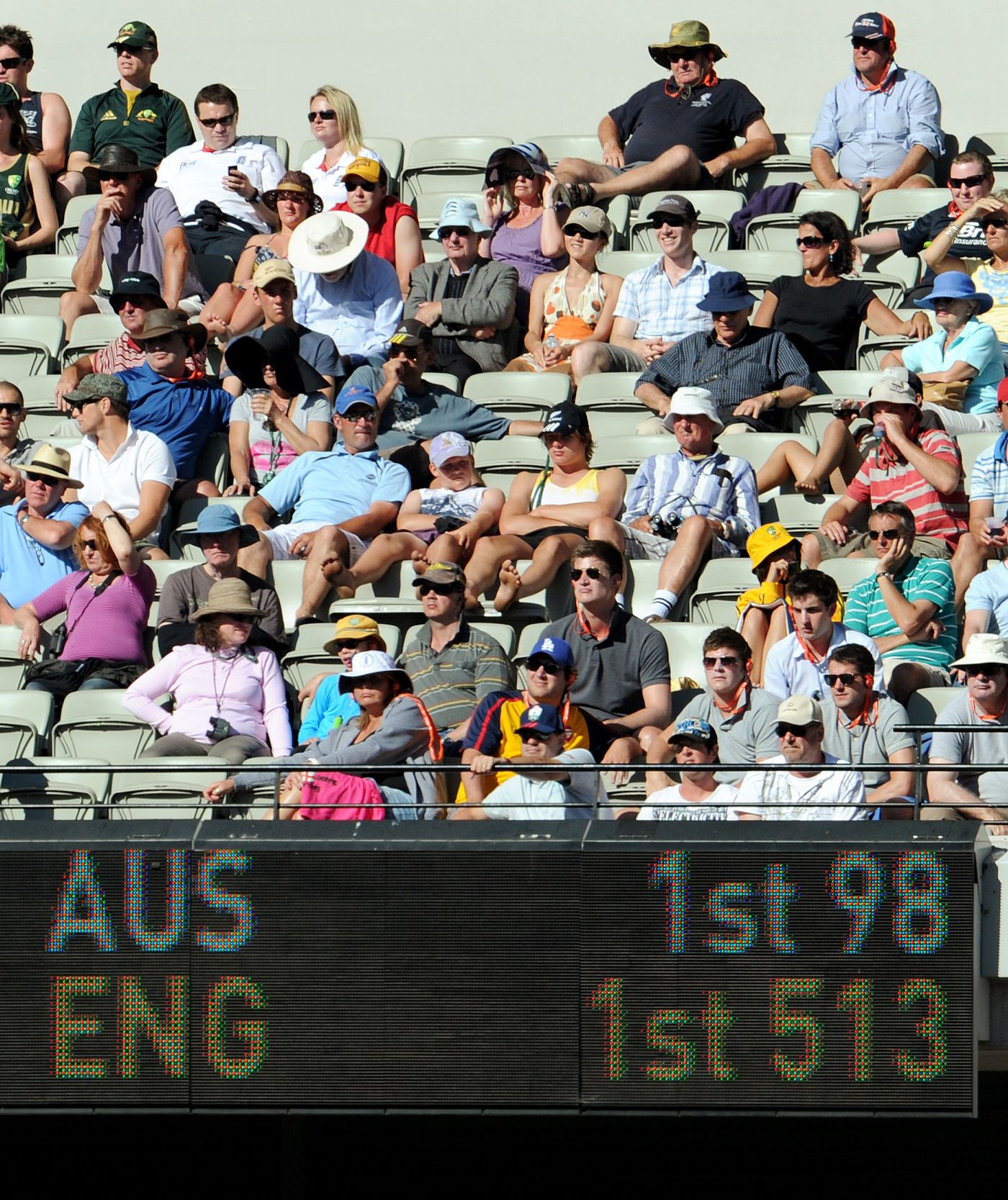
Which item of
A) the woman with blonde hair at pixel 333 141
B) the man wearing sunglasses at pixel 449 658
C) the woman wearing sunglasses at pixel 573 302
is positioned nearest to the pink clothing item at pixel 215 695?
the man wearing sunglasses at pixel 449 658

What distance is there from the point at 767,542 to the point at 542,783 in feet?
6.18

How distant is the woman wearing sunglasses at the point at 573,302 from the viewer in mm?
11500

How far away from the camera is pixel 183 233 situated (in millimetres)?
11836

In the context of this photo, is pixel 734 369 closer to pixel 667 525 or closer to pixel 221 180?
pixel 667 525

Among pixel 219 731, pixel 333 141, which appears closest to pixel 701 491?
Answer: pixel 219 731

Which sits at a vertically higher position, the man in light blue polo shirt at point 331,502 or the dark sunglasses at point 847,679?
the man in light blue polo shirt at point 331,502

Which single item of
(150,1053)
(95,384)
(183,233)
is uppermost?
(183,233)

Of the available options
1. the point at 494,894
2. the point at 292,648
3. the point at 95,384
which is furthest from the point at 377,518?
the point at 494,894

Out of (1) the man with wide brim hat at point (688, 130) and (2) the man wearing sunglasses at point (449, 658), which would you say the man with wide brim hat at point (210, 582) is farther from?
(1) the man with wide brim hat at point (688, 130)

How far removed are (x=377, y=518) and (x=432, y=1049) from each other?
139 inches

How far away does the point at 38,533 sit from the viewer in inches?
395

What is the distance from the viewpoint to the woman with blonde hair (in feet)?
41.5

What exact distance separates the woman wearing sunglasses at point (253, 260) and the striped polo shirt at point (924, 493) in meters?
3.35

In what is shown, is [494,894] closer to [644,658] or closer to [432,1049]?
[432,1049]
